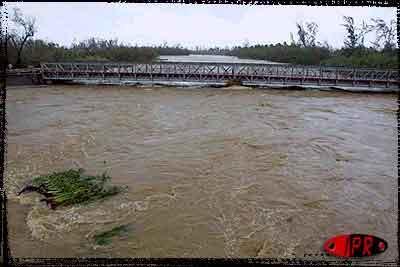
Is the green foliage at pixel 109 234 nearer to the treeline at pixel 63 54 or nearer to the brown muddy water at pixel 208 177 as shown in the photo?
the brown muddy water at pixel 208 177

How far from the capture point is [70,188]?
732cm

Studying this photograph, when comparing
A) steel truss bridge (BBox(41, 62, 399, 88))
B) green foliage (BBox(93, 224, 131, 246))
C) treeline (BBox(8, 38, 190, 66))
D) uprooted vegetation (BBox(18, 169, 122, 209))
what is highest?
treeline (BBox(8, 38, 190, 66))

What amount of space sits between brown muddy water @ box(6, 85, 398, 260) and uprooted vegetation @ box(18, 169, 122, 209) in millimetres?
268

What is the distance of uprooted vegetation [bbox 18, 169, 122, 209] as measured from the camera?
691 cm

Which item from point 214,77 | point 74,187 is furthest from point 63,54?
point 74,187

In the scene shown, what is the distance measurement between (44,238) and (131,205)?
186 cm

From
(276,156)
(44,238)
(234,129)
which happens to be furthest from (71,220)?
(234,129)

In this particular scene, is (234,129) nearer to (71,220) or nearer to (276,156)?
(276,156)

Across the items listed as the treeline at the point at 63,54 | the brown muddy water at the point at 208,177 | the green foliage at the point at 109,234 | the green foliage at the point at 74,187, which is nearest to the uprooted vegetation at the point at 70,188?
the green foliage at the point at 74,187

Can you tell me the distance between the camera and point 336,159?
412 inches

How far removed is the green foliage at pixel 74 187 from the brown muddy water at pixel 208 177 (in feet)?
1.02

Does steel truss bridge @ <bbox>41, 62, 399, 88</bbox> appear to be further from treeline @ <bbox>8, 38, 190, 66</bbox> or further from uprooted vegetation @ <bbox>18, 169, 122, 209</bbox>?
uprooted vegetation @ <bbox>18, 169, 122, 209</bbox>

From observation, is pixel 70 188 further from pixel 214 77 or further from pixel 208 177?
pixel 214 77

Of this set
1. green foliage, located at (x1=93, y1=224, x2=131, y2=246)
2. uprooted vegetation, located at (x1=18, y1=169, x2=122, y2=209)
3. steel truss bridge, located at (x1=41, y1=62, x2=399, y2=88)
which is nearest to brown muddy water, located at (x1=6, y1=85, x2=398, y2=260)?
green foliage, located at (x1=93, y1=224, x2=131, y2=246)
